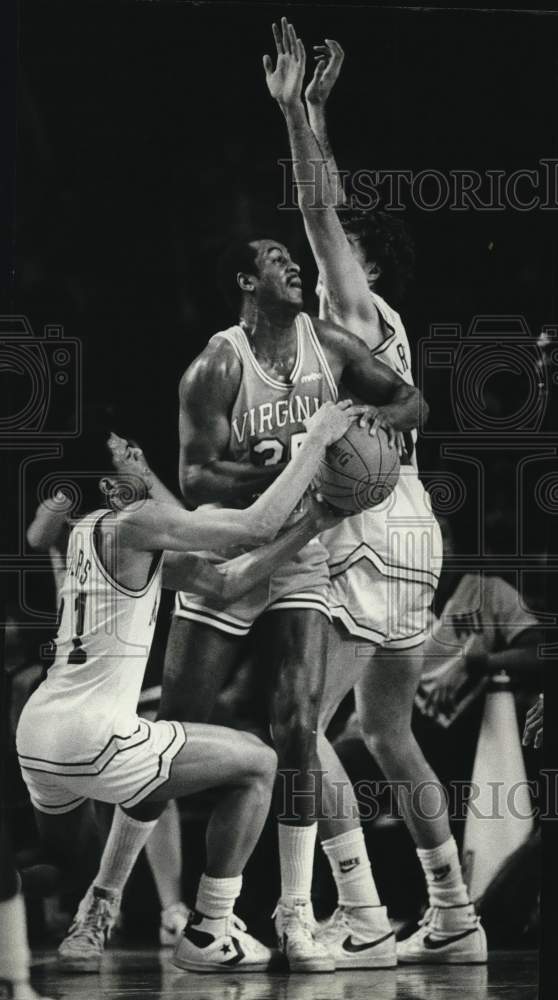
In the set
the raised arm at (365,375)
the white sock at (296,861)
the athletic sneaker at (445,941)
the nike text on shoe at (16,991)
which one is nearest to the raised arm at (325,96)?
the raised arm at (365,375)

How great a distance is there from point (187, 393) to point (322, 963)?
154 cm

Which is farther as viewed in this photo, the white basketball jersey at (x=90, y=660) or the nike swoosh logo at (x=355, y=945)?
the nike swoosh logo at (x=355, y=945)

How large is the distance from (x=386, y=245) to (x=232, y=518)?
86 centimetres

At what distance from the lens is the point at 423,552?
2930mm

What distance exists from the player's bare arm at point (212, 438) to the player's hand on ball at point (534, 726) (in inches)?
38.0

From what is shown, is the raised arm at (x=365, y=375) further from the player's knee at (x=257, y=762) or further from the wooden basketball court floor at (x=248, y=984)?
the wooden basketball court floor at (x=248, y=984)

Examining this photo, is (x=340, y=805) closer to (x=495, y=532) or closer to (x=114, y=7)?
(x=495, y=532)

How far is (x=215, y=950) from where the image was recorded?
280cm

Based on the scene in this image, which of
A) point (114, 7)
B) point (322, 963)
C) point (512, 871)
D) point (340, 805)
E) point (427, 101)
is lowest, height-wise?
point (322, 963)

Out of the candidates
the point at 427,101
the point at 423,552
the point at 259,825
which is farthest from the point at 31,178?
the point at 259,825

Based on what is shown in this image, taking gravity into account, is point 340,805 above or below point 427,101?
below

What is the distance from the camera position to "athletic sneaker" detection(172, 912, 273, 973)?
110 inches

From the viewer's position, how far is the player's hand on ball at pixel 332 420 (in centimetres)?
284

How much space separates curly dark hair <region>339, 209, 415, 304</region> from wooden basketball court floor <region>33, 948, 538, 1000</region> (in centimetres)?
182
